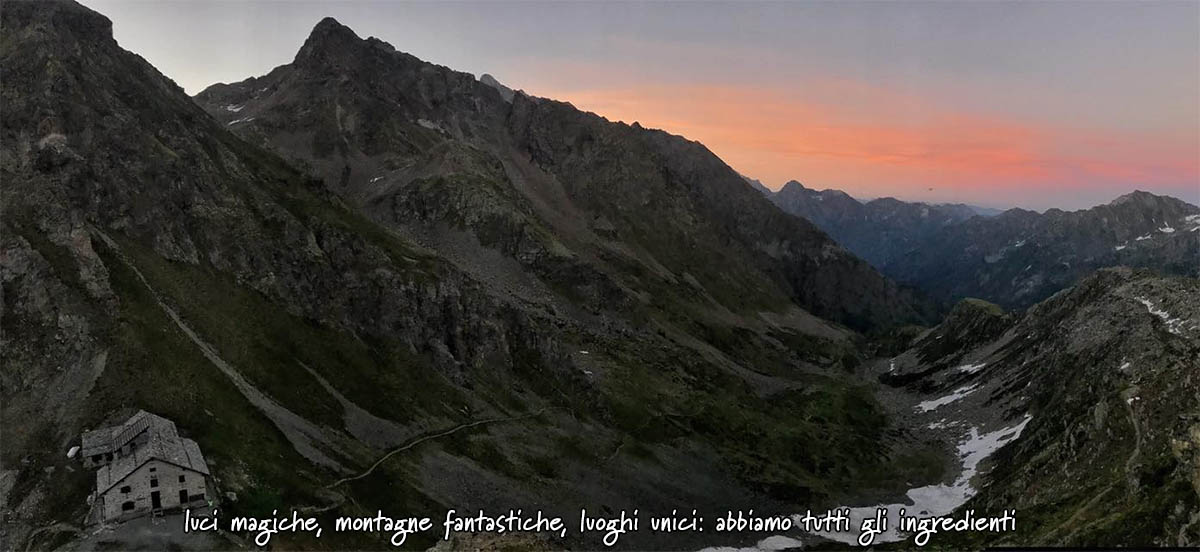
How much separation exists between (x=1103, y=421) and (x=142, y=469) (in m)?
122

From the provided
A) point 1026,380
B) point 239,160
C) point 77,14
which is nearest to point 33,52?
point 77,14

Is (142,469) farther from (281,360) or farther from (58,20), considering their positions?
(58,20)

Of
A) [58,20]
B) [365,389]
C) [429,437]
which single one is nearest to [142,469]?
[429,437]

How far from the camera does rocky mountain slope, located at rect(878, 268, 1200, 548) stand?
6181cm

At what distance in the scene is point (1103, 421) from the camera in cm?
9950

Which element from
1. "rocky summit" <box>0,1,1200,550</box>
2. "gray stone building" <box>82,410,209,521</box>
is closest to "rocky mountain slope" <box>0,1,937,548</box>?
"rocky summit" <box>0,1,1200,550</box>

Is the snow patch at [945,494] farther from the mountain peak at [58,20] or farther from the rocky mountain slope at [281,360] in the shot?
the mountain peak at [58,20]

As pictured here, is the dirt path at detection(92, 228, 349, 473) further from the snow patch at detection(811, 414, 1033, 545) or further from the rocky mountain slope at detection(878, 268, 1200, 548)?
the rocky mountain slope at detection(878, 268, 1200, 548)

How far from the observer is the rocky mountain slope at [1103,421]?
61.8m

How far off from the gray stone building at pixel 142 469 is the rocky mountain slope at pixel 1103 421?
87588 millimetres

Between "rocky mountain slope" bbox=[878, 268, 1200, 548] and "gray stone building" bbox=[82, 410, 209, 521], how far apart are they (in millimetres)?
87588

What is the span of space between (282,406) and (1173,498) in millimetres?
104302

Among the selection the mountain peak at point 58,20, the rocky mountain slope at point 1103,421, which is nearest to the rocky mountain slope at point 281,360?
the mountain peak at point 58,20

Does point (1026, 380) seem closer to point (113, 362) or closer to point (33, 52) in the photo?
point (113, 362)
